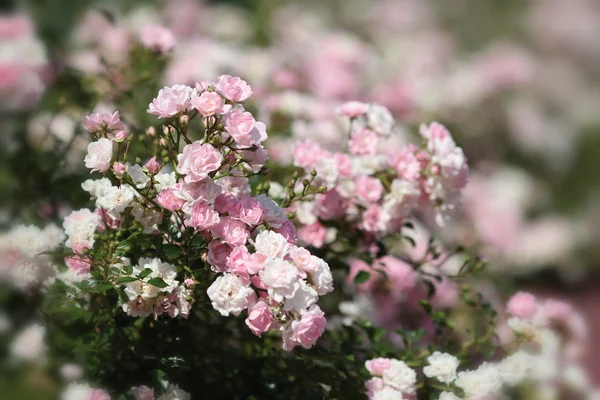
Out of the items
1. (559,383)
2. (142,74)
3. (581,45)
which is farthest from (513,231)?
(581,45)

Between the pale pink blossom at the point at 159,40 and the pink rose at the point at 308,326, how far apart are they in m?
1.00

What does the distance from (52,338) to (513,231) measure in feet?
8.69

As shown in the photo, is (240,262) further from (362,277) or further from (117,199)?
(362,277)

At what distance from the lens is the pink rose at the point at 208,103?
129 cm

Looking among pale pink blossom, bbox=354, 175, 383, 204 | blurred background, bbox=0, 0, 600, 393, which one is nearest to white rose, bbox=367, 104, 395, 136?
pale pink blossom, bbox=354, 175, 383, 204

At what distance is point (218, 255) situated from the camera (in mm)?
1314

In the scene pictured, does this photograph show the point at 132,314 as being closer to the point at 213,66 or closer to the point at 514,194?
the point at 213,66

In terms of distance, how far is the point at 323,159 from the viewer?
1.67m

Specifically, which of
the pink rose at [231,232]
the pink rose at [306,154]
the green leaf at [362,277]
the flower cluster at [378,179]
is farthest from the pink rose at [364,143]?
the pink rose at [231,232]

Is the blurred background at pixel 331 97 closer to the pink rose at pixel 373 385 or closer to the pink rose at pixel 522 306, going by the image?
the pink rose at pixel 522 306

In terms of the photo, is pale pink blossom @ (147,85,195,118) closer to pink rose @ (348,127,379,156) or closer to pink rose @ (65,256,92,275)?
pink rose @ (65,256,92,275)

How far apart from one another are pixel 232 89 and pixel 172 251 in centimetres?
31

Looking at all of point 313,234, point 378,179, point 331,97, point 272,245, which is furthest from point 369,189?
point 331,97

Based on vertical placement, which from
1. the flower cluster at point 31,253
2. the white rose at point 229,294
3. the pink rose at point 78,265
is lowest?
the flower cluster at point 31,253
